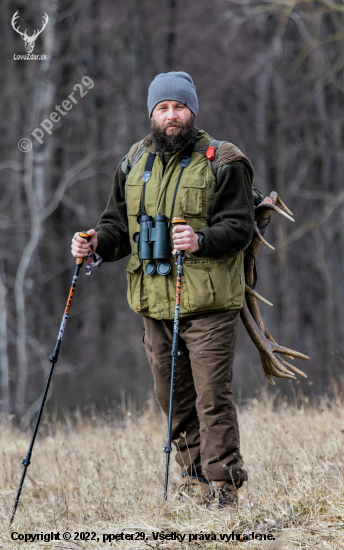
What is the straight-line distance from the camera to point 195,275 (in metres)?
3.53

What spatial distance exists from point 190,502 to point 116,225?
1706mm

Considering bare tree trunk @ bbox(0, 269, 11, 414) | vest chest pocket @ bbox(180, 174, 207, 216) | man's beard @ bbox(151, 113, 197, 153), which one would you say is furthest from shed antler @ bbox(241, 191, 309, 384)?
bare tree trunk @ bbox(0, 269, 11, 414)

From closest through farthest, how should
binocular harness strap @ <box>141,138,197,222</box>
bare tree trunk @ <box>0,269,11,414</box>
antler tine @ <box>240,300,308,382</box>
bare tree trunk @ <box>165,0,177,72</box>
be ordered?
binocular harness strap @ <box>141,138,197,222</box> → antler tine @ <box>240,300,308,382</box> → bare tree trunk @ <box>0,269,11,414</box> → bare tree trunk @ <box>165,0,177,72</box>

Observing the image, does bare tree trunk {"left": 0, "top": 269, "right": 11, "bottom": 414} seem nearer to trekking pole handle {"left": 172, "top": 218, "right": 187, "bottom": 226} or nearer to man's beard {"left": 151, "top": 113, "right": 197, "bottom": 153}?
man's beard {"left": 151, "top": 113, "right": 197, "bottom": 153}

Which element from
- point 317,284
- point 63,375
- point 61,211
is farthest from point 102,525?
point 317,284

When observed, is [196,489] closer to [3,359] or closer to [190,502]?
[190,502]

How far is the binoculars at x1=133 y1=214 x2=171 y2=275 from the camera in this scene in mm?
3557

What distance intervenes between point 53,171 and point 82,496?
10.4 meters

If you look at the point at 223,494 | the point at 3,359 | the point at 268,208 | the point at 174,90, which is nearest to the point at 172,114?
the point at 174,90

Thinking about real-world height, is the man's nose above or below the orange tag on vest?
above

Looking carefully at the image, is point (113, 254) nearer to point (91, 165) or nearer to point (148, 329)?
point (148, 329)

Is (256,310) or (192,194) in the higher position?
(192,194)

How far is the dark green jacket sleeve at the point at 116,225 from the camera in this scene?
3832 mm

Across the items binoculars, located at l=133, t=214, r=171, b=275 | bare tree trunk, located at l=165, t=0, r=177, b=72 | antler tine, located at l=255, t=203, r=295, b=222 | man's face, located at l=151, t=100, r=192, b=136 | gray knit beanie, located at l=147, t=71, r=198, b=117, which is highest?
bare tree trunk, located at l=165, t=0, r=177, b=72
